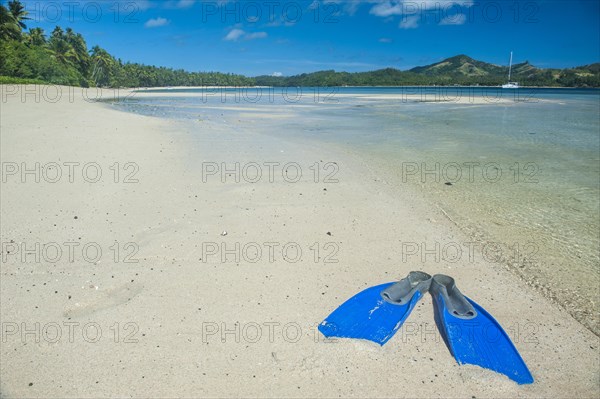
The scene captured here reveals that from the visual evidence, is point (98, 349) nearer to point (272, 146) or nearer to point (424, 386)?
point (424, 386)

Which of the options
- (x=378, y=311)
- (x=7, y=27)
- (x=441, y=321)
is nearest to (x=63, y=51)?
(x=7, y=27)

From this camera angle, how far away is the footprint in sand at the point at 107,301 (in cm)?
301

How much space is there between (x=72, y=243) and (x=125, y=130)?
7797 millimetres

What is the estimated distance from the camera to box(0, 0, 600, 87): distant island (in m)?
36.8

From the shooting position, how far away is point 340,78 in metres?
144

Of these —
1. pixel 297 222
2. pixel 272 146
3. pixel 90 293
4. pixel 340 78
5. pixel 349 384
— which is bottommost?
pixel 349 384

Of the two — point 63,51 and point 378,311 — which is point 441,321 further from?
point 63,51

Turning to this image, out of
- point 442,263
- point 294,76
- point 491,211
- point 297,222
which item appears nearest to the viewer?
point 442,263

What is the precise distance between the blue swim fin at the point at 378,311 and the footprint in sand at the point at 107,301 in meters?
1.76

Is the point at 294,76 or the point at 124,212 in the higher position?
the point at 294,76

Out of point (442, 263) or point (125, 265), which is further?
point (442, 263)

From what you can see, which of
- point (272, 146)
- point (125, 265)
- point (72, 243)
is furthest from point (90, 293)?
point (272, 146)

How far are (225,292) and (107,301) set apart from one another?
1017mm

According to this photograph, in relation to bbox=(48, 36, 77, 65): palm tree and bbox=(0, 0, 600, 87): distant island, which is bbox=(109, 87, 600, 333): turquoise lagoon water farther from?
bbox=(48, 36, 77, 65): palm tree
